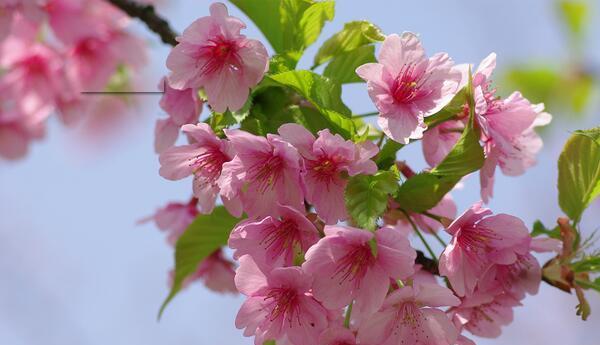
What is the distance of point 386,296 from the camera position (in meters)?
1.37

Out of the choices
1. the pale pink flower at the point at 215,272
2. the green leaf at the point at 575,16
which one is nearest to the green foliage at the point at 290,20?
the pale pink flower at the point at 215,272

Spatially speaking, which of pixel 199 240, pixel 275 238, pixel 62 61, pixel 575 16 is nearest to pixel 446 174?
pixel 275 238

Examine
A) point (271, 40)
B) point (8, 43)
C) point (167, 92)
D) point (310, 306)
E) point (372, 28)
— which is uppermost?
point (372, 28)

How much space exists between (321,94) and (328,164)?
0.46 feet

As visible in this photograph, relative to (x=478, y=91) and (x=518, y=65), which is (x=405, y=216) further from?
(x=518, y=65)

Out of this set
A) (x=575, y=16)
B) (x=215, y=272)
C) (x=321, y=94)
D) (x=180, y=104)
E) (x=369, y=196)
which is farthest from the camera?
(x=575, y=16)

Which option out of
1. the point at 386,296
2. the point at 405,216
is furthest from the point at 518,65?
the point at 386,296

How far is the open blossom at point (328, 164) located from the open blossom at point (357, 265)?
0.20ft

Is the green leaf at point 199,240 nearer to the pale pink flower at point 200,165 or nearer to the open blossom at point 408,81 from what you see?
the pale pink flower at point 200,165

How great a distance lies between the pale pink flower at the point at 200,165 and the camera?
1.49 meters

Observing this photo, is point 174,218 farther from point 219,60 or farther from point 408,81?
point 408,81

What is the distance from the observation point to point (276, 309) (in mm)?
1404

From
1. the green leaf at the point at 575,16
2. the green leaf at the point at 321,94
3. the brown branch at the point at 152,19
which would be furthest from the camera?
the green leaf at the point at 575,16

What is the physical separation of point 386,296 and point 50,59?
6.31 ft
